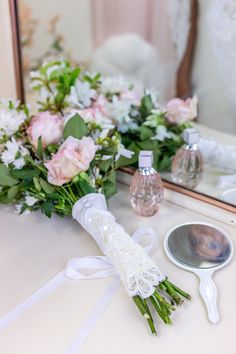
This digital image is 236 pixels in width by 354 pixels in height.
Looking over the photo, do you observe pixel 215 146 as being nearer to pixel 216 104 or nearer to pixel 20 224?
pixel 216 104

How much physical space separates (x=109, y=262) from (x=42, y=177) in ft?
0.66

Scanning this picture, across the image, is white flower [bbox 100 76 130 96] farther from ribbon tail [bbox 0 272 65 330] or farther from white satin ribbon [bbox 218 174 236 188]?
ribbon tail [bbox 0 272 65 330]

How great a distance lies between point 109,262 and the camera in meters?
0.60

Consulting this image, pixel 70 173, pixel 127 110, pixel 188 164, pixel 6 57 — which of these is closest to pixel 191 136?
pixel 188 164

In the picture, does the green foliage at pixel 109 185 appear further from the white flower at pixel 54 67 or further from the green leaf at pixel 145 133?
the white flower at pixel 54 67

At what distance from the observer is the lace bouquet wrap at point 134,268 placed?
52 cm

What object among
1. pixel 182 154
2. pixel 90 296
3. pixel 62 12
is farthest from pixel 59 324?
pixel 62 12

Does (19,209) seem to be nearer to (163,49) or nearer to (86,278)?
(86,278)

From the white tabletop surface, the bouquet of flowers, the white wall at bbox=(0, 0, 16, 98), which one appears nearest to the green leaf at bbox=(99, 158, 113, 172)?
the bouquet of flowers

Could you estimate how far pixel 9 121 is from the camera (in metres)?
0.70

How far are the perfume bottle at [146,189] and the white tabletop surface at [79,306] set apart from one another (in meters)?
0.03

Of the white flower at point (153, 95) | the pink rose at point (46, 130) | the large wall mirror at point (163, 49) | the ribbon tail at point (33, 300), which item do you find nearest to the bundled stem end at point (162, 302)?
the ribbon tail at point (33, 300)

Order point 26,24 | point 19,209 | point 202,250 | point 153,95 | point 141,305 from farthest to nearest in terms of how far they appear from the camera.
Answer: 1. point 26,24
2. point 153,95
3. point 19,209
4. point 202,250
5. point 141,305

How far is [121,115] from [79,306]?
0.43 m
